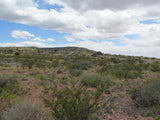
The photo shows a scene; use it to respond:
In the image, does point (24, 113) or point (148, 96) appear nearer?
point (24, 113)

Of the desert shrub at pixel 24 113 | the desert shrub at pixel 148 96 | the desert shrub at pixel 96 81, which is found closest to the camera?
the desert shrub at pixel 24 113

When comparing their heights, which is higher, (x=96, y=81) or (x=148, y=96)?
(x=148, y=96)

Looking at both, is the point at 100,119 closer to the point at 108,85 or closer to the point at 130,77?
the point at 108,85

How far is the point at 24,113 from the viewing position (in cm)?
351

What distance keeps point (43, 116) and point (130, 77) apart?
32.0 ft

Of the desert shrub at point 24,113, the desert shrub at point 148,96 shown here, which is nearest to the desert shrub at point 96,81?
the desert shrub at point 148,96

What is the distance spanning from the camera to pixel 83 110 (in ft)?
11.7

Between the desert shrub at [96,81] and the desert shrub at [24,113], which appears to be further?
the desert shrub at [96,81]

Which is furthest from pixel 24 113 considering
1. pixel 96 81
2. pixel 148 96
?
pixel 96 81

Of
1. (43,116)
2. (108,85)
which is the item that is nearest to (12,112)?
(43,116)

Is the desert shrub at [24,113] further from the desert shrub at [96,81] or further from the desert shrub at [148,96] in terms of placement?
the desert shrub at [96,81]

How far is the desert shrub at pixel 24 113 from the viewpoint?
134 inches

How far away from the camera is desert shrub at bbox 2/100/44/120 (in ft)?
11.2

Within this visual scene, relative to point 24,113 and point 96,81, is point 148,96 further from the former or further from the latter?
point 24,113
